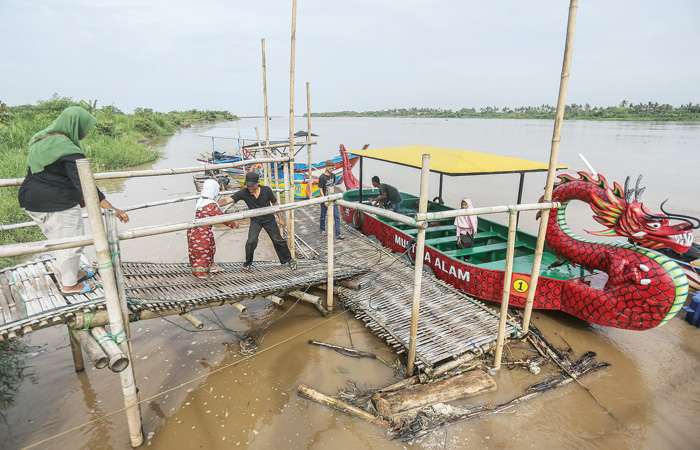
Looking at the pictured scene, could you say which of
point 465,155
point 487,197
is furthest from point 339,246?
point 487,197

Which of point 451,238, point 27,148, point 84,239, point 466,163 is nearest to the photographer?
point 84,239

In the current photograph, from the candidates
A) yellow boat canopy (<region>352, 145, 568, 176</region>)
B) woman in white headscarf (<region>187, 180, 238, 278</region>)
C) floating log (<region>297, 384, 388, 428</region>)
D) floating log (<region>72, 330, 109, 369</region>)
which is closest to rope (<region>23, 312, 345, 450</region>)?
floating log (<region>72, 330, 109, 369</region>)

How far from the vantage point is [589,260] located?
4586mm

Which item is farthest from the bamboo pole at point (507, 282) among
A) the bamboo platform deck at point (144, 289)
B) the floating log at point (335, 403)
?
the bamboo platform deck at point (144, 289)

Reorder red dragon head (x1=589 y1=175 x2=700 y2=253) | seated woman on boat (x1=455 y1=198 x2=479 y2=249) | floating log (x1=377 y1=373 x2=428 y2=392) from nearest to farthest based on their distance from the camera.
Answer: floating log (x1=377 y1=373 x2=428 y2=392), red dragon head (x1=589 y1=175 x2=700 y2=253), seated woman on boat (x1=455 y1=198 x2=479 y2=249)

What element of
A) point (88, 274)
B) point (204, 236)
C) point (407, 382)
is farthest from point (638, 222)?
point (88, 274)

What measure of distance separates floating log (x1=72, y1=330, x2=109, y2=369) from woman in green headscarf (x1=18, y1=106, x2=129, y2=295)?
1.66 feet

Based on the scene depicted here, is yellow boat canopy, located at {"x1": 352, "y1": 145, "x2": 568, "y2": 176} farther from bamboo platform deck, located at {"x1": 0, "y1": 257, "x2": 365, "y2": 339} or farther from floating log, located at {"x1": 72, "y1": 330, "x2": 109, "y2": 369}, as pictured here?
floating log, located at {"x1": 72, "y1": 330, "x2": 109, "y2": 369}

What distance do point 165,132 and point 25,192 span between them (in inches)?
1587

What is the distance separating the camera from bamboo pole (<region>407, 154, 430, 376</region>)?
3357mm

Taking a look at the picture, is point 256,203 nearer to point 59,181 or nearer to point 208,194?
point 208,194

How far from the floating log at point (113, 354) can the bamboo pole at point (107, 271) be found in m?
0.09

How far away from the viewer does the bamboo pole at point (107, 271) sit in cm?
244

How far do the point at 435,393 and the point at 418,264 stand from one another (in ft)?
A: 4.25
